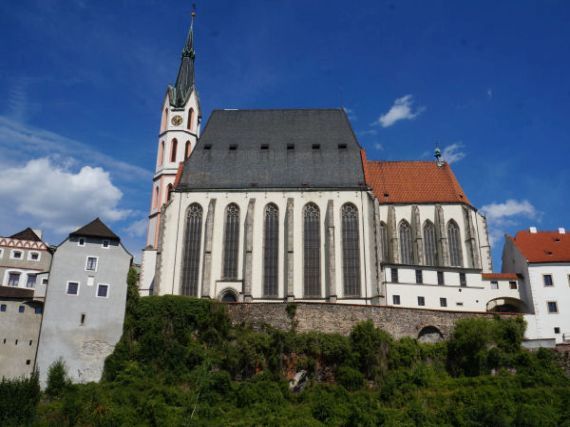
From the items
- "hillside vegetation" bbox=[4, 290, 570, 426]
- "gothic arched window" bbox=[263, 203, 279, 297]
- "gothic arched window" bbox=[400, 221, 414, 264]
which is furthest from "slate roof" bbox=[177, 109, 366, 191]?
"hillside vegetation" bbox=[4, 290, 570, 426]

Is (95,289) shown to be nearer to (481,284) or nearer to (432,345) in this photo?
(432,345)

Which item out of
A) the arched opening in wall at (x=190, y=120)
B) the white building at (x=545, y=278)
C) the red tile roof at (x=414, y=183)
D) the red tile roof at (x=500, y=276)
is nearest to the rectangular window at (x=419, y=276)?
the red tile roof at (x=500, y=276)

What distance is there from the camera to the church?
4659cm

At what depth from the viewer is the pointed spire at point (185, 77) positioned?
62.5 m

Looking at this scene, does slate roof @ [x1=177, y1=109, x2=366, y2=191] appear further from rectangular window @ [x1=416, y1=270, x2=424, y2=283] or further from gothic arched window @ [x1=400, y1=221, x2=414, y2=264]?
rectangular window @ [x1=416, y1=270, x2=424, y2=283]

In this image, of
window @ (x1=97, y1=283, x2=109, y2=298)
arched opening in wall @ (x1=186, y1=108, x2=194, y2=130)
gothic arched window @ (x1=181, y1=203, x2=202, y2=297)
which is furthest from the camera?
arched opening in wall @ (x1=186, y1=108, x2=194, y2=130)

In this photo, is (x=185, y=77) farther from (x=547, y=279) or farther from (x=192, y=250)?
(x=547, y=279)

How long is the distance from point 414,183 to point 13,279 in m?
37.1

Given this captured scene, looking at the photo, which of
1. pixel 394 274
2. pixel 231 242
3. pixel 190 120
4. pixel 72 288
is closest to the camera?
pixel 72 288

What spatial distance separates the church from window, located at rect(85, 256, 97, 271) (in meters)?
8.43

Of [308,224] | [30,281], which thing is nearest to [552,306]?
[308,224]

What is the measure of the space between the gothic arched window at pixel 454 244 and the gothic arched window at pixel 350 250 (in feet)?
30.5

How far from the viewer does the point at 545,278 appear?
1753 inches

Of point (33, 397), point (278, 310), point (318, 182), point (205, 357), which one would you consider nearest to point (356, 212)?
point (318, 182)
